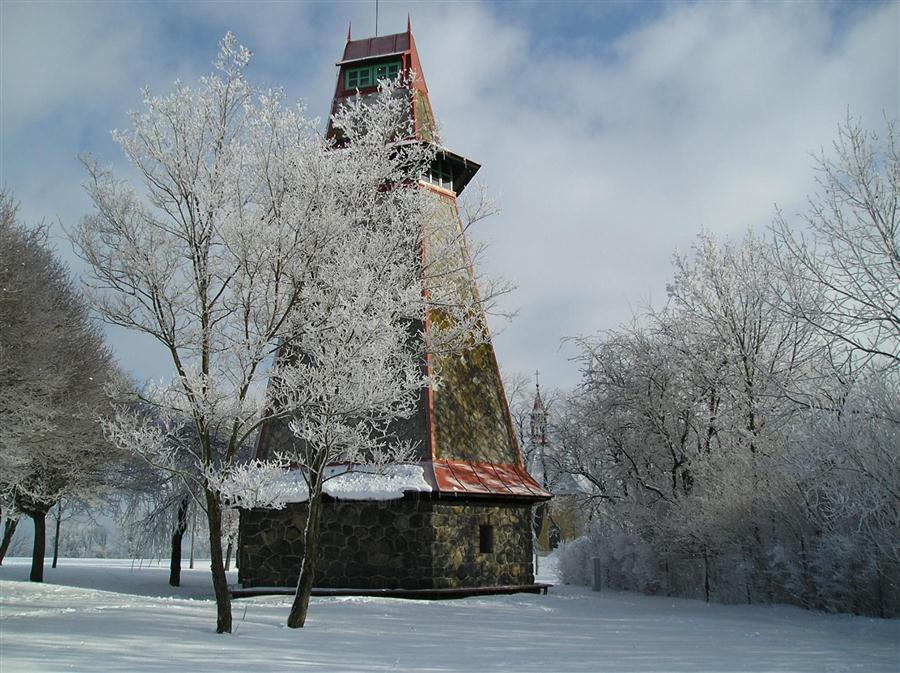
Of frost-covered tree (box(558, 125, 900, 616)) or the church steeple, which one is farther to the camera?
the church steeple

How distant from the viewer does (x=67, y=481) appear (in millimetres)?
20312

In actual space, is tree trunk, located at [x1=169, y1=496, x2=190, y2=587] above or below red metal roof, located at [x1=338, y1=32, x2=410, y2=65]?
below

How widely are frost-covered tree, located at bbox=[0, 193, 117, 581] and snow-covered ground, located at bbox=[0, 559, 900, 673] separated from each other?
342 cm

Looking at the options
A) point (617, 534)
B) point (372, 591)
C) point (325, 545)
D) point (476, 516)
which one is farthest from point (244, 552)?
point (617, 534)

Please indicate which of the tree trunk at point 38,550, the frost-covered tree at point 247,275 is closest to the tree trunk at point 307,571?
the frost-covered tree at point 247,275

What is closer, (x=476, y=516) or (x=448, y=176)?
(x=476, y=516)

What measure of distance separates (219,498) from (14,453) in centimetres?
768

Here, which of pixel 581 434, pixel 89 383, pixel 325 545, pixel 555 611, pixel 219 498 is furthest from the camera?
pixel 581 434

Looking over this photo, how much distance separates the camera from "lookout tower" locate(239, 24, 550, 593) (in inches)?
531

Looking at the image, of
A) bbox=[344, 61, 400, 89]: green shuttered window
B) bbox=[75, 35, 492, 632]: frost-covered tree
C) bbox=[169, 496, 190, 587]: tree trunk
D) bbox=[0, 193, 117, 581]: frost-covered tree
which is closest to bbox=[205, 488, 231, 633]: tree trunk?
bbox=[75, 35, 492, 632]: frost-covered tree

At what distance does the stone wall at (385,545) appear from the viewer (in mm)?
13430

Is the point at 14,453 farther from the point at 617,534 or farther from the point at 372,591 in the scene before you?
the point at 617,534

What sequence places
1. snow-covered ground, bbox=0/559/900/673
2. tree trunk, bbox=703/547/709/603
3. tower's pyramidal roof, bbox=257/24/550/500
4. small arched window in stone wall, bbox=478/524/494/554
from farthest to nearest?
tree trunk, bbox=703/547/709/603
small arched window in stone wall, bbox=478/524/494/554
tower's pyramidal roof, bbox=257/24/550/500
snow-covered ground, bbox=0/559/900/673

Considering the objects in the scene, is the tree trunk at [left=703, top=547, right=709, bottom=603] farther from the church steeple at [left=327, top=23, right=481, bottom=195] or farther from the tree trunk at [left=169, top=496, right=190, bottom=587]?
the tree trunk at [left=169, top=496, right=190, bottom=587]
